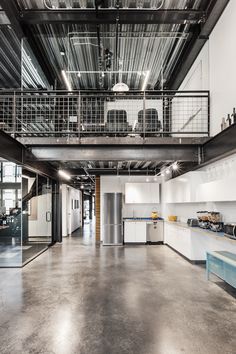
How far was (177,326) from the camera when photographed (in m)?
3.10

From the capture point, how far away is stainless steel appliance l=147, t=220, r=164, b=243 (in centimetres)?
909

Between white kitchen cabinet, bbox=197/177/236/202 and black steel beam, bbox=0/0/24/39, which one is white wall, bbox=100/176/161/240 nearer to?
white kitchen cabinet, bbox=197/177/236/202

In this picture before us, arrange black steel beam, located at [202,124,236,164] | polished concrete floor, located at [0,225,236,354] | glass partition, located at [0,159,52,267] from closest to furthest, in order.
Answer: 1. polished concrete floor, located at [0,225,236,354]
2. black steel beam, located at [202,124,236,164]
3. glass partition, located at [0,159,52,267]

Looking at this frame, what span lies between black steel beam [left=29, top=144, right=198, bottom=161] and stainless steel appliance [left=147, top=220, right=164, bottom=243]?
15.4 ft

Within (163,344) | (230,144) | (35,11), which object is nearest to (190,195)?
(230,144)

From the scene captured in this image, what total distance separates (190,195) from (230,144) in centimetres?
289

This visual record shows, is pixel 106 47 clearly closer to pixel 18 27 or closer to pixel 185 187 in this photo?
pixel 18 27

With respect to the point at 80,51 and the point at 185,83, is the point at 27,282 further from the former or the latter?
the point at 185,83

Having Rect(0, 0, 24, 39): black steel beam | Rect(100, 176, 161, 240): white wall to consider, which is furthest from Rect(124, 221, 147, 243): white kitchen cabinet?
Rect(0, 0, 24, 39): black steel beam

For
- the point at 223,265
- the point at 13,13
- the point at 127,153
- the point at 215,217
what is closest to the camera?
the point at 13,13

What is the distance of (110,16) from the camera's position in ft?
14.4

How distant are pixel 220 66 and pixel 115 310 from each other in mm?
4412

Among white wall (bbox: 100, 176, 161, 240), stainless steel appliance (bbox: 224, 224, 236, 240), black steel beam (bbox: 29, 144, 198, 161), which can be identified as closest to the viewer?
stainless steel appliance (bbox: 224, 224, 236, 240)

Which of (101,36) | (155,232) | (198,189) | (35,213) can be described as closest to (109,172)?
(155,232)
